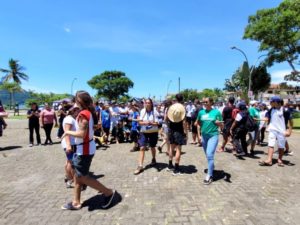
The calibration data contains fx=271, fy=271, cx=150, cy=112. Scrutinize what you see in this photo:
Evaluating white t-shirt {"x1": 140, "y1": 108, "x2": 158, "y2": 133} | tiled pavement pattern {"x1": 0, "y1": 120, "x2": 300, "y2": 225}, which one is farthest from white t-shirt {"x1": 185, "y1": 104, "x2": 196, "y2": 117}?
white t-shirt {"x1": 140, "y1": 108, "x2": 158, "y2": 133}

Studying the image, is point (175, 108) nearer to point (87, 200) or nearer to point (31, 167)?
point (87, 200)

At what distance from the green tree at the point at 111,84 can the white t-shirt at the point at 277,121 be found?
75358 mm

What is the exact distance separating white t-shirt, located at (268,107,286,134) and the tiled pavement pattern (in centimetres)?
101

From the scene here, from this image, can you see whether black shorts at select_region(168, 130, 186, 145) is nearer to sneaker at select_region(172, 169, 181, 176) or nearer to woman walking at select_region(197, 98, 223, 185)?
woman walking at select_region(197, 98, 223, 185)

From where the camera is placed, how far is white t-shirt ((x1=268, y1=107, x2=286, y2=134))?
7.18 m

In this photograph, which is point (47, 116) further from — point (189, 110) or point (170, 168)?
point (189, 110)

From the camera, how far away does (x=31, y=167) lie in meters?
7.45

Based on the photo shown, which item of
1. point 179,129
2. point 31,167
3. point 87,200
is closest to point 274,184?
point 179,129

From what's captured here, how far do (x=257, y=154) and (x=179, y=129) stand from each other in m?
3.97

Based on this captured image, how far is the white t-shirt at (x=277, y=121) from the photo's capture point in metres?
7.18

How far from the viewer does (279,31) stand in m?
22.9

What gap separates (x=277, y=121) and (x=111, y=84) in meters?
76.7

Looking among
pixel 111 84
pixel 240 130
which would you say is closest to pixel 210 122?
pixel 240 130

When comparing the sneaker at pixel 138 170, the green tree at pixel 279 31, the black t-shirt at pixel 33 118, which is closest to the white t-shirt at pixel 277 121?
the sneaker at pixel 138 170
